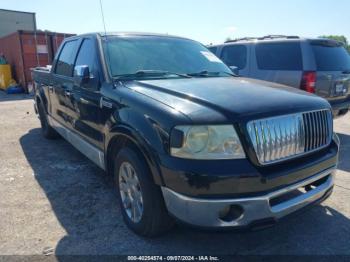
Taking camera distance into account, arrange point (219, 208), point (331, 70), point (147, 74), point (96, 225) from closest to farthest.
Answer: point (219, 208) → point (96, 225) → point (147, 74) → point (331, 70)

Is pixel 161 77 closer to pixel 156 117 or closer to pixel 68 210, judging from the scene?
pixel 156 117

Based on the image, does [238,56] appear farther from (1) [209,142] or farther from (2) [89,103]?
(1) [209,142]

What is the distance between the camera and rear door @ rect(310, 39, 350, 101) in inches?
226

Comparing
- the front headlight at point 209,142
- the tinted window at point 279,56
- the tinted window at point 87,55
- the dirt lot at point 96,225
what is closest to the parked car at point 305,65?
the tinted window at point 279,56

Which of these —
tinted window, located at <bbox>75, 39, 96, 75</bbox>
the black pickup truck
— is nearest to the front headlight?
the black pickup truck

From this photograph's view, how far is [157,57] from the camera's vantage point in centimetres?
373

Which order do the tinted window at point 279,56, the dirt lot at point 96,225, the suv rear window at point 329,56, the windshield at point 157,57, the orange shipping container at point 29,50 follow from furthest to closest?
the orange shipping container at point 29,50 < the tinted window at point 279,56 < the suv rear window at point 329,56 < the windshield at point 157,57 < the dirt lot at point 96,225

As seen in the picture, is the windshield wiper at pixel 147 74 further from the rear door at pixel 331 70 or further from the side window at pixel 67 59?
the rear door at pixel 331 70

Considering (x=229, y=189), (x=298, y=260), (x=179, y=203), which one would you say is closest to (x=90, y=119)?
(x=179, y=203)

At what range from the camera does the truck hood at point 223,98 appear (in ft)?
7.79

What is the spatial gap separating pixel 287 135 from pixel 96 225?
197cm

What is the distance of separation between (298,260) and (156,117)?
161cm

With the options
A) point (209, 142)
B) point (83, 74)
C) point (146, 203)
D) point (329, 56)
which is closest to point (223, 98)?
point (209, 142)

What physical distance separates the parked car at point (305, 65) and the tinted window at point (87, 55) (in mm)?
3635
